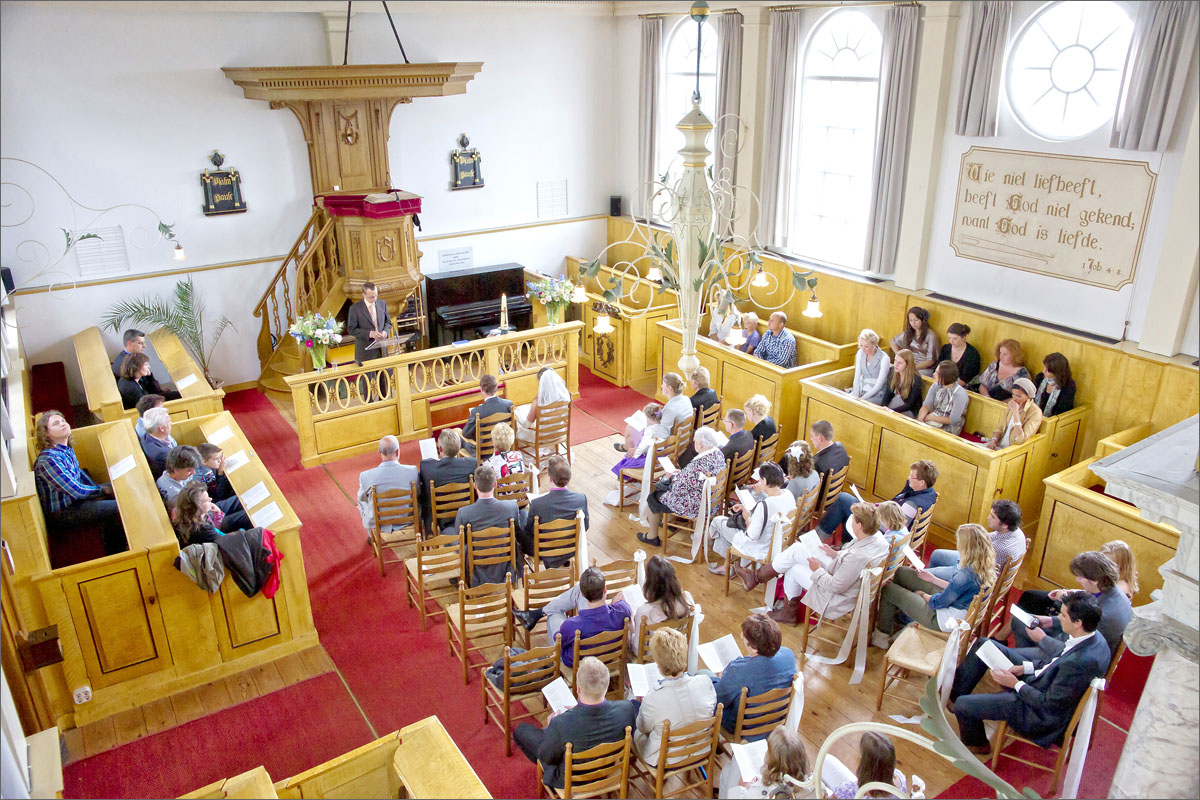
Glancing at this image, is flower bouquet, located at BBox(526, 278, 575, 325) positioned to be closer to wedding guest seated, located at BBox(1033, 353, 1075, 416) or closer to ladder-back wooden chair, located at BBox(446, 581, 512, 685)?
ladder-back wooden chair, located at BBox(446, 581, 512, 685)

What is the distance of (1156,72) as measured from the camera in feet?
22.3

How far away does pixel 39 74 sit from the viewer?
29.2 ft

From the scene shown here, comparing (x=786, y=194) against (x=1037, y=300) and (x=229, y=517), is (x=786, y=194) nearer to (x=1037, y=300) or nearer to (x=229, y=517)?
(x=1037, y=300)

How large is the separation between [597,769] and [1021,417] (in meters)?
4.90

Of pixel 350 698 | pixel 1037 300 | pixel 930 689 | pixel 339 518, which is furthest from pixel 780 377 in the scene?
pixel 930 689

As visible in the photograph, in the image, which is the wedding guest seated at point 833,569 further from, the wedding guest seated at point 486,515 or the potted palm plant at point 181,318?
the potted palm plant at point 181,318

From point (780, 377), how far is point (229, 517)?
213 inches

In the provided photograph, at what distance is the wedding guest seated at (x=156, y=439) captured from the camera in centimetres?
684

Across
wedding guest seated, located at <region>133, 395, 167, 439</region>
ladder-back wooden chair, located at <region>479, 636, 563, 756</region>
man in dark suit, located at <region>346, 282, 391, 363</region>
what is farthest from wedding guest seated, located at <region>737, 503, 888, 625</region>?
wedding guest seated, located at <region>133, 395, 167, 439</region>

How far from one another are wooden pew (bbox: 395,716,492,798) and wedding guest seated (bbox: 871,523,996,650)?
10.3 feet

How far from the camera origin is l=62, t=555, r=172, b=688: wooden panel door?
17.4 ft

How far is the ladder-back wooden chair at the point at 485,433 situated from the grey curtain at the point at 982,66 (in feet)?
17.5

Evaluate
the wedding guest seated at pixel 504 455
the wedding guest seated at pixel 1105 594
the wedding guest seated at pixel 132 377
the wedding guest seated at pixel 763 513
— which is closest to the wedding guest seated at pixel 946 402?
the wedding guest seated at pixel 763 513

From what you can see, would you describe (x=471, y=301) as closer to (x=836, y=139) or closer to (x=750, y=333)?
(x=750, y=333)
